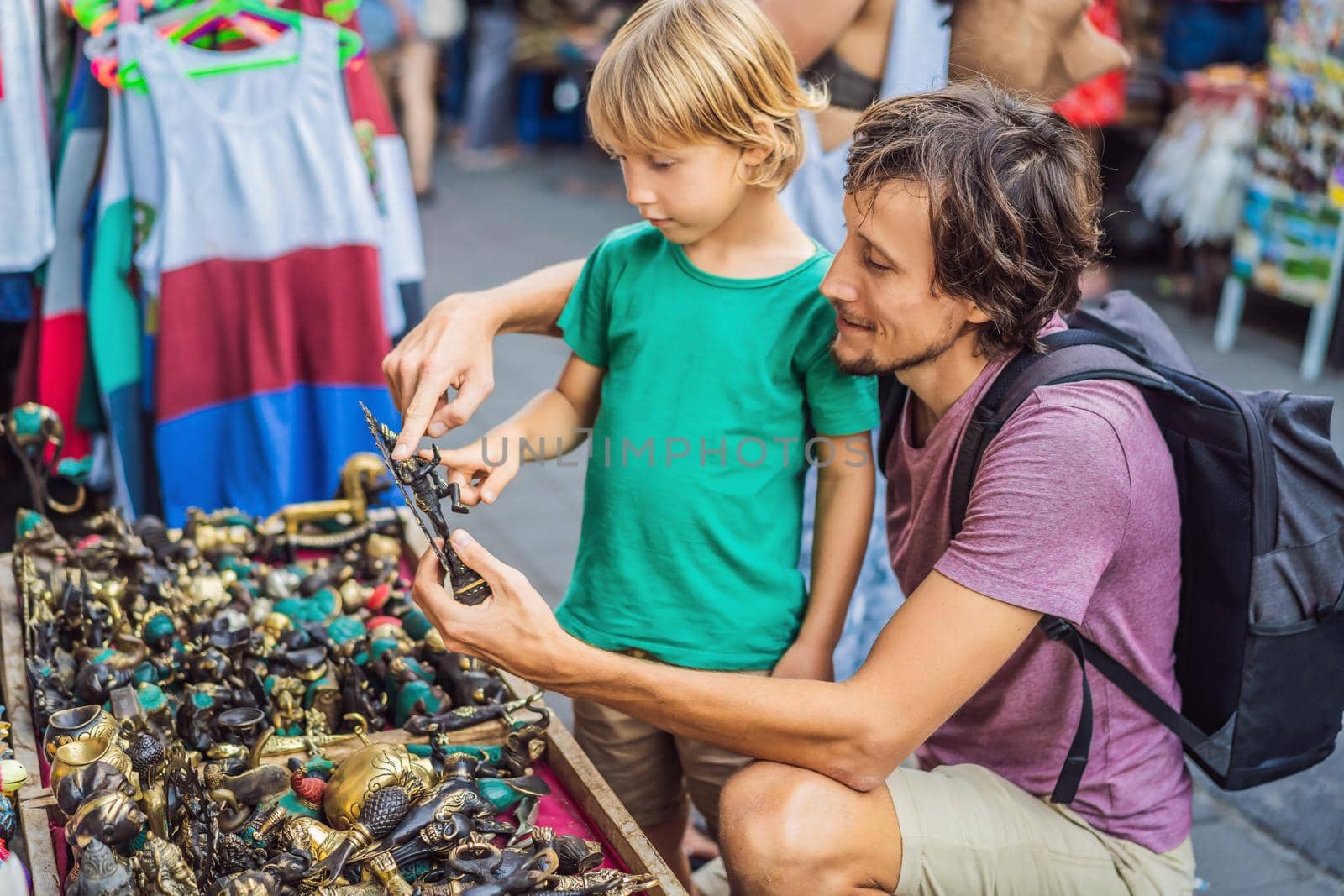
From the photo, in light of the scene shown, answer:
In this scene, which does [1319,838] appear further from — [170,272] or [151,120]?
[151,120]

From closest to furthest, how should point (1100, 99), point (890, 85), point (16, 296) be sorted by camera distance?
point (890, 85) < point (16, 296) < point (1100, 99)

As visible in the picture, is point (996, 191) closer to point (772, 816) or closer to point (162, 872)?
point (772, 816)

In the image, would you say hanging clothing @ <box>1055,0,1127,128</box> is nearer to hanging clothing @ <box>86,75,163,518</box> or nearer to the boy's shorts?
hanging clothing @ <box>86,75,163,518</box>

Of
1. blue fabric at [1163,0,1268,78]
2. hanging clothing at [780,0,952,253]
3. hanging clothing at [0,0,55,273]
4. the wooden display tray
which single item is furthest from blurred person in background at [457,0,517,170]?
the wooden display tray

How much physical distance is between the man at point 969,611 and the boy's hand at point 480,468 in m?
0.08

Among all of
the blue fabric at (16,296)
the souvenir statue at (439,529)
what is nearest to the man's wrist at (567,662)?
the souvenir statue at (439,529)

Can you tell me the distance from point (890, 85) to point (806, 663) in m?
1.16

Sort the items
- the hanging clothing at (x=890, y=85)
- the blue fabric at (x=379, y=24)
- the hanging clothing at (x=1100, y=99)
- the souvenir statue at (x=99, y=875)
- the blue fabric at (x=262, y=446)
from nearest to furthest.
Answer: the souvenir statue at (x=99, y=875)
the hanging clothing at (x=890, y=85)
the blue fabric at (x=262, y=446)
the hanging clothing at (x=1100, y=99)
the blue fabric at (x=379, y=24)

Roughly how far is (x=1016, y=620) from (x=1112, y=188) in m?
5.96

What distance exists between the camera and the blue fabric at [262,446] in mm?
2902

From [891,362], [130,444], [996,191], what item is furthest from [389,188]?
[996,191]

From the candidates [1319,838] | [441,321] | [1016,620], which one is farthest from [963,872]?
[1319,838]

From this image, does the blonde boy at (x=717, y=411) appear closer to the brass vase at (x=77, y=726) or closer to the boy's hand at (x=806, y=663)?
the boy's hand at (x=806, y=663)

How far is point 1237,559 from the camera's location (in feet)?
5.13
